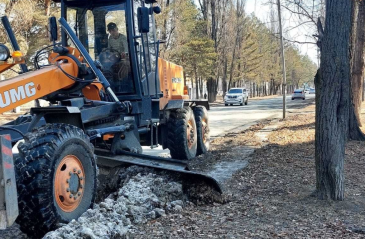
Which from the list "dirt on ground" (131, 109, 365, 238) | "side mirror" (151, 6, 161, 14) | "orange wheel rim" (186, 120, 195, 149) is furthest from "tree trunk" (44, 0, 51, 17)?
"dirt on ground" (131, 109, 365, 238)

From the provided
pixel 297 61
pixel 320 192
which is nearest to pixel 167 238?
pixel 320 192

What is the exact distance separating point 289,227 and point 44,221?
103 inches

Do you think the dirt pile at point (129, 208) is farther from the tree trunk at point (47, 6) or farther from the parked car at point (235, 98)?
the parked car at point (235, 98)

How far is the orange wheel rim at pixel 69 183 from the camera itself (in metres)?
4.44

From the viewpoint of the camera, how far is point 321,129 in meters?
5.54

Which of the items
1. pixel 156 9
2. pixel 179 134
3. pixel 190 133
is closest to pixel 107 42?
pixel 156 9

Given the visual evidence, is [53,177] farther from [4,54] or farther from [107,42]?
[107,42]

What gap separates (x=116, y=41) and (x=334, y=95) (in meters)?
3.99

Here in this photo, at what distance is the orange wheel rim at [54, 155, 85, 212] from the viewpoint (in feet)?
14.6

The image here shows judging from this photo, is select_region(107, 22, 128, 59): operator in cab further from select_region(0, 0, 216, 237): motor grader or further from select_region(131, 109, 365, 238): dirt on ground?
select_region(131, 109, 365, 238): dirt on ground

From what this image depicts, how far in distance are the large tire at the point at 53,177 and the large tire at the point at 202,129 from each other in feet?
17.1

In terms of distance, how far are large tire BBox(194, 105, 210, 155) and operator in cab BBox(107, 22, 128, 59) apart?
10.7 feet

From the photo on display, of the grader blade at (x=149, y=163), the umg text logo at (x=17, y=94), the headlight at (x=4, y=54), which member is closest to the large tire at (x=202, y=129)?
the grader blade at (x=149, y=163)

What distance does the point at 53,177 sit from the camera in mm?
4281
